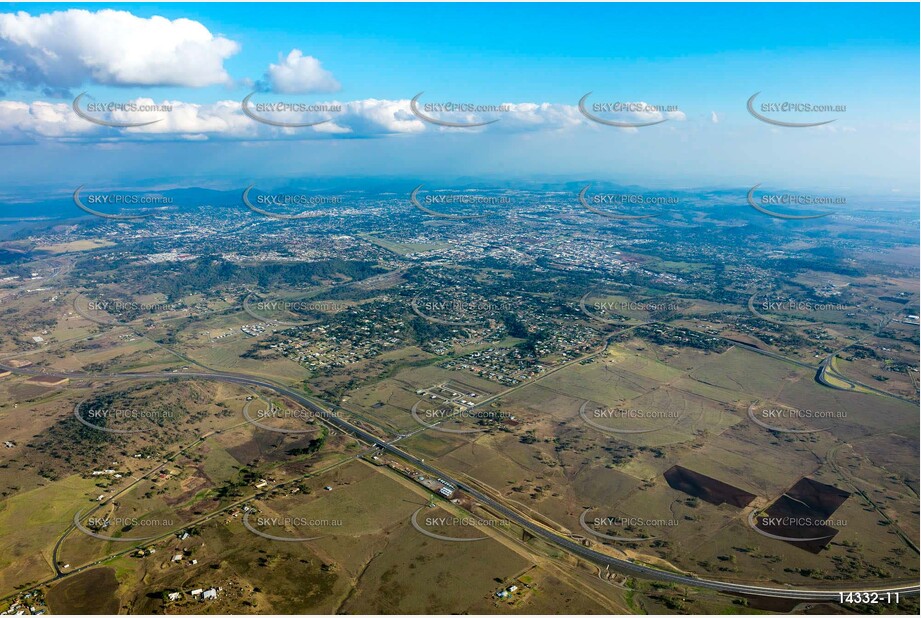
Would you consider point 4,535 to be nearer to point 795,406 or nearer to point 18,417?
point 18,417

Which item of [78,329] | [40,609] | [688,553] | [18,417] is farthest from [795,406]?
[78,329]

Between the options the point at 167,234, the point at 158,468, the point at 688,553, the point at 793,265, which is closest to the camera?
the point at 688,553

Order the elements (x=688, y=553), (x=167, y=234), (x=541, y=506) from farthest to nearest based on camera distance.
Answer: (x=167, y=234) < (x=541, y=506) < (x=688, y=553)

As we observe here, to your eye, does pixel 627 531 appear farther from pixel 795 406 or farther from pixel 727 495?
pixel 795 406

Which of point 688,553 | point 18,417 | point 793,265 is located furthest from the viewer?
point 793,265

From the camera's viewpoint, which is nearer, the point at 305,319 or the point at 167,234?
the point at 305,319

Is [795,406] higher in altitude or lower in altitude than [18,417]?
higher

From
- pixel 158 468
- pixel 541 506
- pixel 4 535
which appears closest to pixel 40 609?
pixel 4 535

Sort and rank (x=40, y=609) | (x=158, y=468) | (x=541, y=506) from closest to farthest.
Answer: (x=40, y=609), (x=541, y=506), (x=158, y=468)

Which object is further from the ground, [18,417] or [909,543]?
[909,543]
